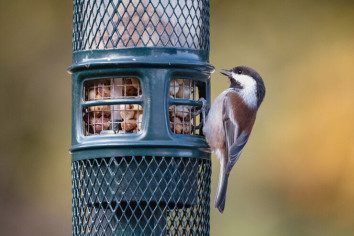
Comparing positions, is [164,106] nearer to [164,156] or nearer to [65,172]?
[164,156]

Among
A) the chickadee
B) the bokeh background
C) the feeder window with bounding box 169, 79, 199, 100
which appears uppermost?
the feeder window with bounding box 169, 79, 199, 100

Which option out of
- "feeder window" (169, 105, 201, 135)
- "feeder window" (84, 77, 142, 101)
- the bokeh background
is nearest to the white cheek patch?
"feeder window" (169, 105, 201, 135)

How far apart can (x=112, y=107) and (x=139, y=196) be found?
0.44m

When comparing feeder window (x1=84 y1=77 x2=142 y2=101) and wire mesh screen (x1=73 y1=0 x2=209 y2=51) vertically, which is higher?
wire mesh screen (x1=73 y1=0 x2=209 y2=51)

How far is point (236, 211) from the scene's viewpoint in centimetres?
1021

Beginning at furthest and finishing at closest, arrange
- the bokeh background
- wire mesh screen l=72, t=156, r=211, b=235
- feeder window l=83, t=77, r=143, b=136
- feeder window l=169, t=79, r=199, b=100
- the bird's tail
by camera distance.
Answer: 1. the bokeh background
2. the bird's tail
3. feeder window l=169, t=79, r=199, b=100
4. feeder window l=83, t=77, r=143, b=136
5. wire mesh screen l=72, t=156, r=211, b=235

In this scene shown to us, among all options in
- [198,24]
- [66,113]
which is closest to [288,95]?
[66,113]

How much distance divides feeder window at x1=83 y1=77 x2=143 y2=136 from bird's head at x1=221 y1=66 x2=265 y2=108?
671 mm

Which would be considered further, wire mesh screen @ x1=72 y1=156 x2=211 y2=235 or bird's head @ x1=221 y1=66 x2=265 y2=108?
bird's head @ x1=221 y1=66 x2=265 y2=108

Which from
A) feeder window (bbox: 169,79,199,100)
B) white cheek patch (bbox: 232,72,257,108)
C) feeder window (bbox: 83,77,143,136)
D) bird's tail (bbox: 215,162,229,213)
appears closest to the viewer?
feeder window (bbox: 83,77,143,136)

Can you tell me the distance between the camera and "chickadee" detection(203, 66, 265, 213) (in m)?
7.36

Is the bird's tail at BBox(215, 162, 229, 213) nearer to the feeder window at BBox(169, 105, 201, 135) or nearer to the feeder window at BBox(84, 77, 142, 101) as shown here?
the feeder window at BBox(169, 105, 201, 135)

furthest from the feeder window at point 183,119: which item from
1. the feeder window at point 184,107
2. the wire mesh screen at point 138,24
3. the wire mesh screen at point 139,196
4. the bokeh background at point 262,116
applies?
the bokeh background at point 262,116

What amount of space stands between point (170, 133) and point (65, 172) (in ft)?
12.2
